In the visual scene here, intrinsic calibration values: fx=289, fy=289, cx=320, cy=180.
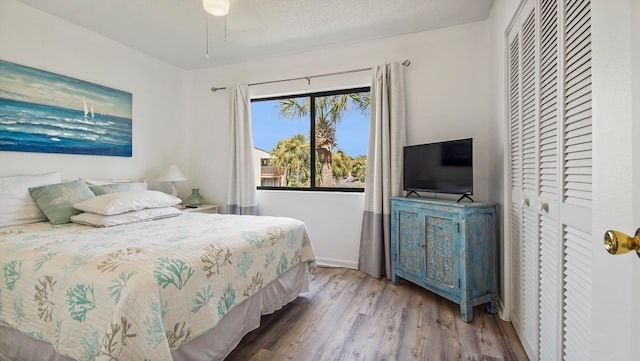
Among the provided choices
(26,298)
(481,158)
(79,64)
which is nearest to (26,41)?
(79,64)

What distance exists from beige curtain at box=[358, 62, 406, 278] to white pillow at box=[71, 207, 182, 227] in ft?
6.57

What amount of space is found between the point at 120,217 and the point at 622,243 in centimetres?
273

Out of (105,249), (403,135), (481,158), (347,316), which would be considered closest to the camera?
(105,249)

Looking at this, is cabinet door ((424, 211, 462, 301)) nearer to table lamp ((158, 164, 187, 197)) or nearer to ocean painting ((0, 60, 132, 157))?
table lamp ((158, 164, 187, 197))

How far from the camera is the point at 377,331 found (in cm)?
198

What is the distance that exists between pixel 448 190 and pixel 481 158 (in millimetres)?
614

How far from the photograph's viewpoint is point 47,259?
1408 millimetres

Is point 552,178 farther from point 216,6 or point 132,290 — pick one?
point 216,6

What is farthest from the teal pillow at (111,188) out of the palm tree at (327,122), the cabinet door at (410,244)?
the cabinet door at (410,244)

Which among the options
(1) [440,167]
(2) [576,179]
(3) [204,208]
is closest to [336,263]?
(1) [440,167]

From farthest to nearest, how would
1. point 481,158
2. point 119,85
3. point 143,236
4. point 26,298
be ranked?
point 119,85
point 481,158
point 143,236
point 26,298

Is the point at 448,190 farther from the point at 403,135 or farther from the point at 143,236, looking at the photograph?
the point at 143,236

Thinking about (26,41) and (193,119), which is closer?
(26,41)

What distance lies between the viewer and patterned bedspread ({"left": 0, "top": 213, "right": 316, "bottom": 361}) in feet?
3.72
